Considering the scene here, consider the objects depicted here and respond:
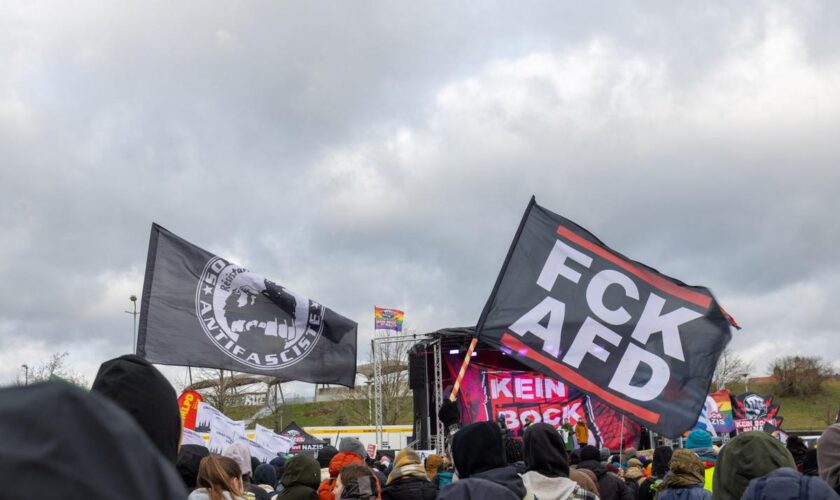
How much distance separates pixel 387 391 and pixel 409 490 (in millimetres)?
46662

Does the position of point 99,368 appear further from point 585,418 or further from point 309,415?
point 309,415

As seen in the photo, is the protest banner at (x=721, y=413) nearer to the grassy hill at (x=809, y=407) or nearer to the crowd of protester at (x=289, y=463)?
the crowd of protester at (x=289, y=463)

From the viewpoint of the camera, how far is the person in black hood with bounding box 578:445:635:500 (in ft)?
26.1

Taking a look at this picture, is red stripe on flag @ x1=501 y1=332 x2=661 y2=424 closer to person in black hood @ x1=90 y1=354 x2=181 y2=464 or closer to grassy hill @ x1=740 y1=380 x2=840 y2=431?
person in black hood @ x1=90 y1=354 x2=181 y2=464

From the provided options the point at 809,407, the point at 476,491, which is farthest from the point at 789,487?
the point at 809,407

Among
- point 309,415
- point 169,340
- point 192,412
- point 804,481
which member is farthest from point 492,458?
point 309,415

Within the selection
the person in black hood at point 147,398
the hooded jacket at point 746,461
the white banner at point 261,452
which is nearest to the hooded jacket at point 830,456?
the hooded jacket at point 746,461

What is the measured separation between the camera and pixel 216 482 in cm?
450

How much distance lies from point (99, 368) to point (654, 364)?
4913 millimetres

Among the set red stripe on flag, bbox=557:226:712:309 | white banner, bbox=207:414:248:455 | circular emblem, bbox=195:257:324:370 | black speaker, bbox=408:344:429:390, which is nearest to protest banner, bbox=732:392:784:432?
black speaker, bbox=408:344:429:390

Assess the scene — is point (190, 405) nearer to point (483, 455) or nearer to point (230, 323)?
point (230, 323)

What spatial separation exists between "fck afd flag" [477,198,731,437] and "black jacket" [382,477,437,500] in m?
1.25

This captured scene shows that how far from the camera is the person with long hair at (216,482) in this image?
14.8 feet

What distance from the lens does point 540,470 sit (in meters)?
5.01
